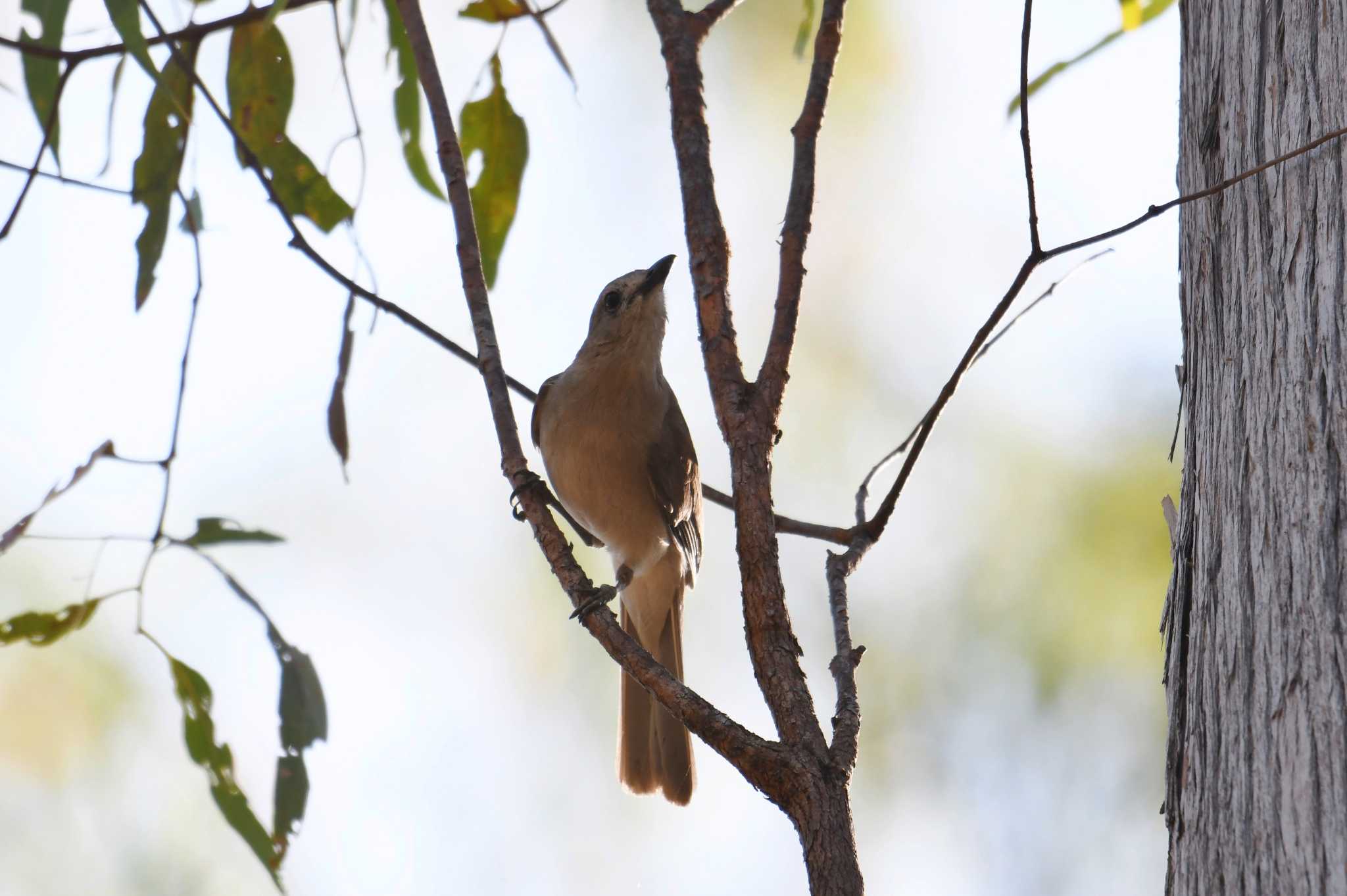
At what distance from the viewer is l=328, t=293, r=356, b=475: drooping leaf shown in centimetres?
254

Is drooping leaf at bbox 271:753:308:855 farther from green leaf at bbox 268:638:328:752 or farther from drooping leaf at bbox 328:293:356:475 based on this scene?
drooping leaf at bbox 328:293:356:475

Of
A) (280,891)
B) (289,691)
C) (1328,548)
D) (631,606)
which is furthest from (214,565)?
(631,606)

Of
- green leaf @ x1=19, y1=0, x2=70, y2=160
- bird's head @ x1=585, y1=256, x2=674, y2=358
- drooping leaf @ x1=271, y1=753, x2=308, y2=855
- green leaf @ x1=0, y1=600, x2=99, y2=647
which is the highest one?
bird's head @ x1=585, y1=256, x2=674, y2=358

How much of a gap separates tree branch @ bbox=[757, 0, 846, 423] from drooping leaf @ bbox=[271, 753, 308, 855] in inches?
48.5

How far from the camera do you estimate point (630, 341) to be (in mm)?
4336

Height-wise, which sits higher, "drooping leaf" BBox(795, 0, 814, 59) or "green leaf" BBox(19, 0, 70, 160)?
"drooping leaf" BBox(795, 0, 814, 59)

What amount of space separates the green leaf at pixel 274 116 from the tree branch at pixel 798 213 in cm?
117

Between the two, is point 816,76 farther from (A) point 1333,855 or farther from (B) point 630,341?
(B) point 630,341

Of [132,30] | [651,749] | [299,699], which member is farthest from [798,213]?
[651,749]

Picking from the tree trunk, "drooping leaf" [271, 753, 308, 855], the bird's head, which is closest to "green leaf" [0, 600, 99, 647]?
"drooping leaf" [271, 753, 308, 855]

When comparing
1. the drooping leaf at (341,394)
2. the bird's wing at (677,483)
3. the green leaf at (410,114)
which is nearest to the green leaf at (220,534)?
the drooping leaf at (341,394)

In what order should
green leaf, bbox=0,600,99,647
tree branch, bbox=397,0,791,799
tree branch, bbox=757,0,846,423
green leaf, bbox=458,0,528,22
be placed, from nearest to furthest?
tree branch, bbox=397,0,791,799
tree branch, bbox=757,0,846,423
green leaf, bbox=0,600,99,647
green leaf, bbox=458,0,528,22

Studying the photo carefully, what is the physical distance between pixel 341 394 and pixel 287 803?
796 mm

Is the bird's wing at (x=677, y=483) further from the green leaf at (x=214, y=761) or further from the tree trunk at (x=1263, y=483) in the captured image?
the tree trunk at (x=1263, y=483)
